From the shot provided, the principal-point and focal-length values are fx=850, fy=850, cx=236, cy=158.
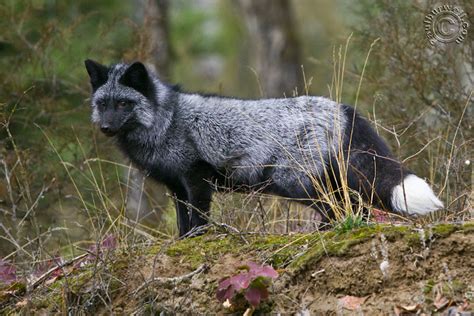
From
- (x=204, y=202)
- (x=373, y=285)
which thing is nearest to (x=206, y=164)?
(x=204, y=202)

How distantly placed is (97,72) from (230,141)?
1.59m

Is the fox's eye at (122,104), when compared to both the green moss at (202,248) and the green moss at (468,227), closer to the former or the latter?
the green moss at (202,248)

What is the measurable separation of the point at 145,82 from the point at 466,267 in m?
4.05

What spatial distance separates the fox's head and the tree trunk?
27.2 ft

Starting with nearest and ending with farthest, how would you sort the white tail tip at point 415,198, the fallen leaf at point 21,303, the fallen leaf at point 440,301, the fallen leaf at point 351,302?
the fallen leaf at point 440,301
the fallen leaf at point 351,302
the fallen leaf at point 21,303
the white tail tip at point 415,198

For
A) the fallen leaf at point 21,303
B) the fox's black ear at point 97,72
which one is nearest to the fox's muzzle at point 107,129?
the fox's black ear at point 97,72

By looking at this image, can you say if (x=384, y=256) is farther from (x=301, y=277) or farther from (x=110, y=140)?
(x=110, y=140)

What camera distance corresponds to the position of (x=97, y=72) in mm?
8867

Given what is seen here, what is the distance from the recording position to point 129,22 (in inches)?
484

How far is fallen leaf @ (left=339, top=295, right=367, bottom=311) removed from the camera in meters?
6.12

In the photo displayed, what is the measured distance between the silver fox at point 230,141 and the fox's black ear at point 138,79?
0.03ft

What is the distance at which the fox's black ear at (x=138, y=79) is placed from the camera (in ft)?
28.5

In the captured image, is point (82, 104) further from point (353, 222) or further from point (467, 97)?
point (353, 222)

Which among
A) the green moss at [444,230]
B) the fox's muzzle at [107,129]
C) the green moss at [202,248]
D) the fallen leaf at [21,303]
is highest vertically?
the fox's muzzle at [107,129]
